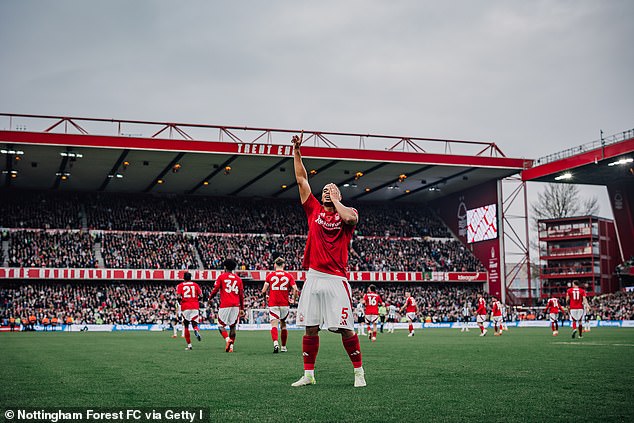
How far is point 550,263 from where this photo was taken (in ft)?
197

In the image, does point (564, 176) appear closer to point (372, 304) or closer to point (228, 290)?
point (372, 304)

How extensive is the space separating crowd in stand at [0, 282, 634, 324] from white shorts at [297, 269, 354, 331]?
30691mm

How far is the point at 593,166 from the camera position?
4478cm

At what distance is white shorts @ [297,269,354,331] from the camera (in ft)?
25.0

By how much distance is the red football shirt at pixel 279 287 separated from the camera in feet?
54.9

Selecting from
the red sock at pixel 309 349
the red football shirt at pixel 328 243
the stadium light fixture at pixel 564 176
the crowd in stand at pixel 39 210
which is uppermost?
the stadium light fixture at pixel 564 176

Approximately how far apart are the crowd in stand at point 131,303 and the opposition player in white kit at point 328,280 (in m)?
30.6

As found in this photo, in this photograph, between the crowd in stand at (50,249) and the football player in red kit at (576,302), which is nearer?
the football player in red kit at (576,302)

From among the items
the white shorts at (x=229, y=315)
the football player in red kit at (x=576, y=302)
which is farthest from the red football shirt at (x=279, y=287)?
the football player in red kit at (x=576, y=302)

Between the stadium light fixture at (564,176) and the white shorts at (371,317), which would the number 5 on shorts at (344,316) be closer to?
the white shorts at (371,317)

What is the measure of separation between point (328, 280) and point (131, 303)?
127 ft

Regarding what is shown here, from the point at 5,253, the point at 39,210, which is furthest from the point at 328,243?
the point at 39,210

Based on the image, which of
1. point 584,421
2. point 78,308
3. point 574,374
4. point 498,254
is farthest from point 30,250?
point 584,421

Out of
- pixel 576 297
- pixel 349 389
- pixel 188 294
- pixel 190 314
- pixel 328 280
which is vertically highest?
pixel 328 280
